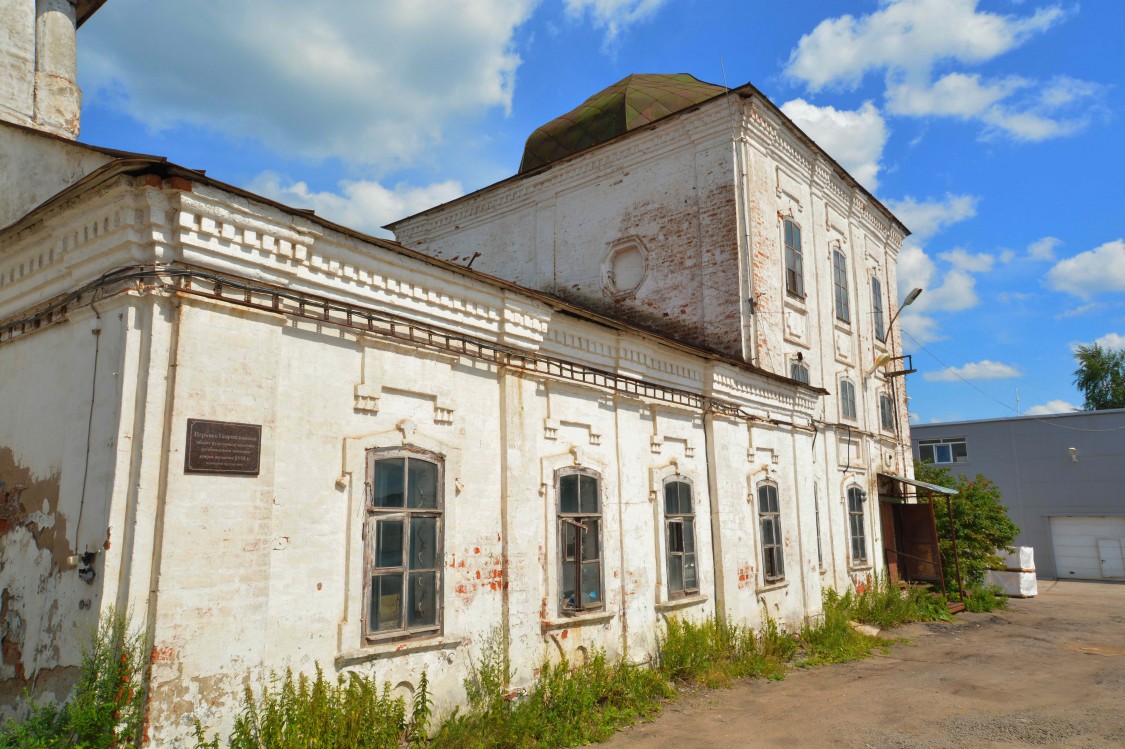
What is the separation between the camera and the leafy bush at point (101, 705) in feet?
14.0

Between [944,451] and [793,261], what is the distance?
19843 millimetres

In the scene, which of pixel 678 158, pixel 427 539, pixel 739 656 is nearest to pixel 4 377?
pixel 427 539

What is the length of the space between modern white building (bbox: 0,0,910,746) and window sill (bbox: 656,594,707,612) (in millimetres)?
43

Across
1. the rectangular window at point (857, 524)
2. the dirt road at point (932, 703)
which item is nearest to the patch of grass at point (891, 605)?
the rectangular window at point (857, 524)

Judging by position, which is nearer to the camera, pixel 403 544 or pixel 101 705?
pixel 101 705

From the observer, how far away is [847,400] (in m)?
15.9

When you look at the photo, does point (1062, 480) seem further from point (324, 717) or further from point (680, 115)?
point (324, 717)

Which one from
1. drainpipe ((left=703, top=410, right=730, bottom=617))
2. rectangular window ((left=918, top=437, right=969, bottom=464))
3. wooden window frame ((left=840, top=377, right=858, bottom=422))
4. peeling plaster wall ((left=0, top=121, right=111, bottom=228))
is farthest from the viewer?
rectangular window ((left=918, top=437, right=969, bottom=464))

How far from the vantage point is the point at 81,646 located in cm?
446

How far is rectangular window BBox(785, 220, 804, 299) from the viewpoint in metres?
14.1

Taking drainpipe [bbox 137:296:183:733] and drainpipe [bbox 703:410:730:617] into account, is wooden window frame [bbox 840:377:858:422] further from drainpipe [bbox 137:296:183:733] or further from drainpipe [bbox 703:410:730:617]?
drainpipe [bbox 137:296:183:733]

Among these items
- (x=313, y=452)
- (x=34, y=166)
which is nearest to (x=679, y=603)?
(x=313, y=452)

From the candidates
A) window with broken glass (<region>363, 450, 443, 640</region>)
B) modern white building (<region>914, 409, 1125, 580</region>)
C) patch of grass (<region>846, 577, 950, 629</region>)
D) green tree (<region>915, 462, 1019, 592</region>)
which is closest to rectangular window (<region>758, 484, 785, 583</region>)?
patch of grass (<region>846, 577, 950, 629</region>)

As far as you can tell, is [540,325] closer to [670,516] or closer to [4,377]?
[670,516]
